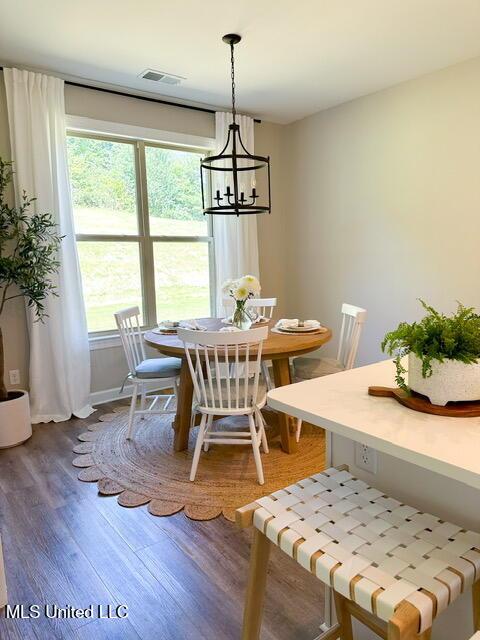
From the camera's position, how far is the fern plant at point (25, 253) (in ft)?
10.1

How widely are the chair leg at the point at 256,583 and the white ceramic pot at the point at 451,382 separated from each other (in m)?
0.57

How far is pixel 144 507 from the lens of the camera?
229 centimetres

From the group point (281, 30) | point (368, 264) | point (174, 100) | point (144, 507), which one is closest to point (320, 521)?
point (144, 507)

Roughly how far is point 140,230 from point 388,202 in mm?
A: 2368

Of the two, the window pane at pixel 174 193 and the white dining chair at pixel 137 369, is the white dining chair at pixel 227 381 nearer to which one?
the white dining chair at pixel 137 369

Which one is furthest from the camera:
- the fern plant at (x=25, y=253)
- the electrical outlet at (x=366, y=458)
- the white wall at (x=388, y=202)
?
the white wall at (x=388, y=202)

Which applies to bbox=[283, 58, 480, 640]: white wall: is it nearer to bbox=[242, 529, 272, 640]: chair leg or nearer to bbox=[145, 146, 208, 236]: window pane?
bbox=[145, 146, 208, 236]: window pane

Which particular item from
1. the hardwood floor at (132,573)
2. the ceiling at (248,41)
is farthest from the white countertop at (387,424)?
the ceiling at (248,41)

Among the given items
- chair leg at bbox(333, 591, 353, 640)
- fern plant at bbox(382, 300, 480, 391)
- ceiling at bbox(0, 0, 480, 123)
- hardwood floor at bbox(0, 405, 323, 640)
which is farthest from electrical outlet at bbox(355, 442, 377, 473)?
ceiling at bbox(0, 0, 480, 123)

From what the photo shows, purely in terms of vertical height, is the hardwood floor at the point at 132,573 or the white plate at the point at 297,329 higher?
the white plate at the point at 297,329

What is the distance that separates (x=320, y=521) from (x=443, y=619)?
18.4 inches

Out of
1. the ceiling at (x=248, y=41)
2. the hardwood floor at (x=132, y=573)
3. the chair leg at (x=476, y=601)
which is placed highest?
the ceiling at (x=248, y=41)

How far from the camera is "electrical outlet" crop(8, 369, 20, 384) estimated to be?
11.6 feet

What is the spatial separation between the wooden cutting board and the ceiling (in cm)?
246
